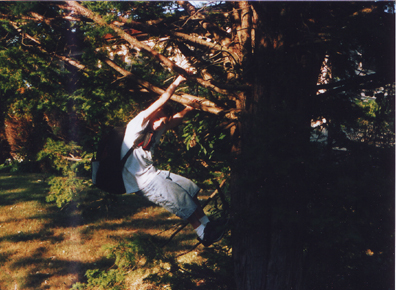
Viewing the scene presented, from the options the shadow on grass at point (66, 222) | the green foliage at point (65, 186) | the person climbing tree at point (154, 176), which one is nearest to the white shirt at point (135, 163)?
the person climbing tree at point (154, 176)

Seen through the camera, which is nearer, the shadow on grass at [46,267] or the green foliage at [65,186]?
the shadow on grass at [46,267]

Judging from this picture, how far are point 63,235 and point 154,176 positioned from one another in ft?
14.9

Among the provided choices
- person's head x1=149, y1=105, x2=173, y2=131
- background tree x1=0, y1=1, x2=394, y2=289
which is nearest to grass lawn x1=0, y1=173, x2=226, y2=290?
person's head x1=149, y1=105, x2=173, y2=131

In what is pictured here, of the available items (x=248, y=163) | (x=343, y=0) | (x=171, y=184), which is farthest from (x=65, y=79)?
(x=343, y=0)

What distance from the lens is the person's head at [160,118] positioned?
3500 mm

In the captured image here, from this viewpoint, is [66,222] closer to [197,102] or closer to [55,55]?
[55,55]

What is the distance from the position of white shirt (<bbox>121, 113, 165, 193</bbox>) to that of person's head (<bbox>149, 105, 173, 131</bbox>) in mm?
139

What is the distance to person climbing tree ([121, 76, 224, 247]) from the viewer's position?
336 cm

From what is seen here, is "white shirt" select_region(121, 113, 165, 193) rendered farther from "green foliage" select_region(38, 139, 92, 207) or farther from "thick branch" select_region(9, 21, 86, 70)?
"green foliage" select_region(38, 139, 92, 207)

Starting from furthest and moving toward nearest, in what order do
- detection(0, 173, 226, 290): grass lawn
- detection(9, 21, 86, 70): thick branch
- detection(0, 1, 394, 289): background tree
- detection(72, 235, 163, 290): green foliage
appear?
detection(0, 173, 226, 290): grass lawn
detection(9, 21, 86, 70): thick branch
detection(72, 235, 163, 290): green foliage
detection(0, 1, 394, 289): background tree

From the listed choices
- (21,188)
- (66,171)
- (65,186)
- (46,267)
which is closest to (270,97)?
(65,186)

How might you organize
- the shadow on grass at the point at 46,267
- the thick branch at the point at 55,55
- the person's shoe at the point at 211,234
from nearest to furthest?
the person's shoe at the point at 211,234 → the thick branch at the point at 55,55 → the shadow on grass at the point at 46,267

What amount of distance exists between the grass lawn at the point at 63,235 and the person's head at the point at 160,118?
1358mm

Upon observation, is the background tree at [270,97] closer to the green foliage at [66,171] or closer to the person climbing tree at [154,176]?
the person climbing tree at [154,176]
